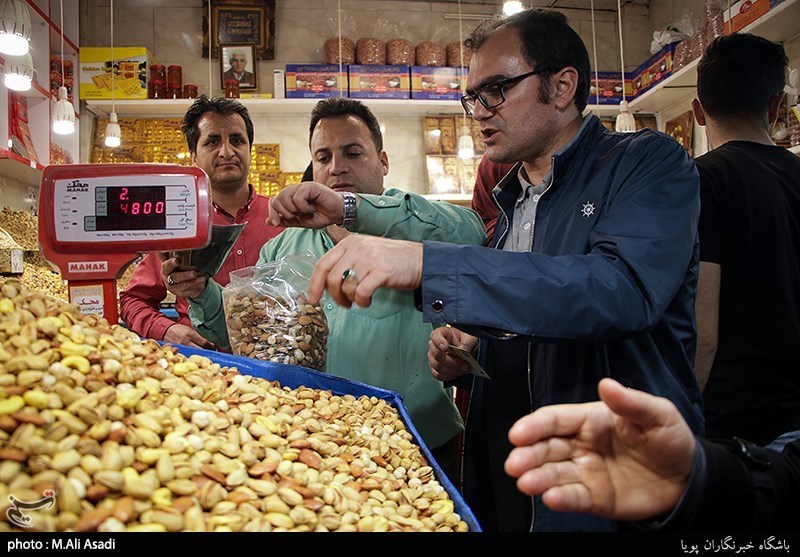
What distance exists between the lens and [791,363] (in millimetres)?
1454

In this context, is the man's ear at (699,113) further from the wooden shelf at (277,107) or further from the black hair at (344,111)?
the wooden shelf at (277,107)

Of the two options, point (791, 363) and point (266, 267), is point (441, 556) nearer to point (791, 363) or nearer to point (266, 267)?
point (266, 267)

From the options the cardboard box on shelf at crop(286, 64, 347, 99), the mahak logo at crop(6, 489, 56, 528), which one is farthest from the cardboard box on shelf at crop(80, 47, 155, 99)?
the mahak logo at crop(6, 489, 56, 528)

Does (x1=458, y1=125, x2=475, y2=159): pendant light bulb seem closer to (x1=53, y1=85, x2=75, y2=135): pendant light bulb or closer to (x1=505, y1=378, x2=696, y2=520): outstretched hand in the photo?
(x1=53, y1=85, x2=75, y2=135): pendant light bulb

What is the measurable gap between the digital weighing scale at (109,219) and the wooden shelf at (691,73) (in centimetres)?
308

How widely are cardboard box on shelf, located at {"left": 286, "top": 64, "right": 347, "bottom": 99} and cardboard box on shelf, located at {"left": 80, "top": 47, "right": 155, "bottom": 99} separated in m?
1.01

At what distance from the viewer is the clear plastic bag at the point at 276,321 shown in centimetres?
129

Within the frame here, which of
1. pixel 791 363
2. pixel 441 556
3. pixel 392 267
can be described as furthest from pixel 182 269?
pixel 791 363

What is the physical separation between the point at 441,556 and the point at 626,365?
614mm

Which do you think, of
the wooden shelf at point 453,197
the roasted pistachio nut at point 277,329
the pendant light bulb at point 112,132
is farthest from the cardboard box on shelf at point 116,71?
the roasted pistachio nut at point 277,329

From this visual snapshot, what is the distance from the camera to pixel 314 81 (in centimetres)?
432

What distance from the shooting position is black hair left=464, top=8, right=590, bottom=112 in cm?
134

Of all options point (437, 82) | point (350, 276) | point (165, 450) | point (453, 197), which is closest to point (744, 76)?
point (350, 276)

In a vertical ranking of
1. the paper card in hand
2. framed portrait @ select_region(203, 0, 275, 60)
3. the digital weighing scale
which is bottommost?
the paper card in hand
